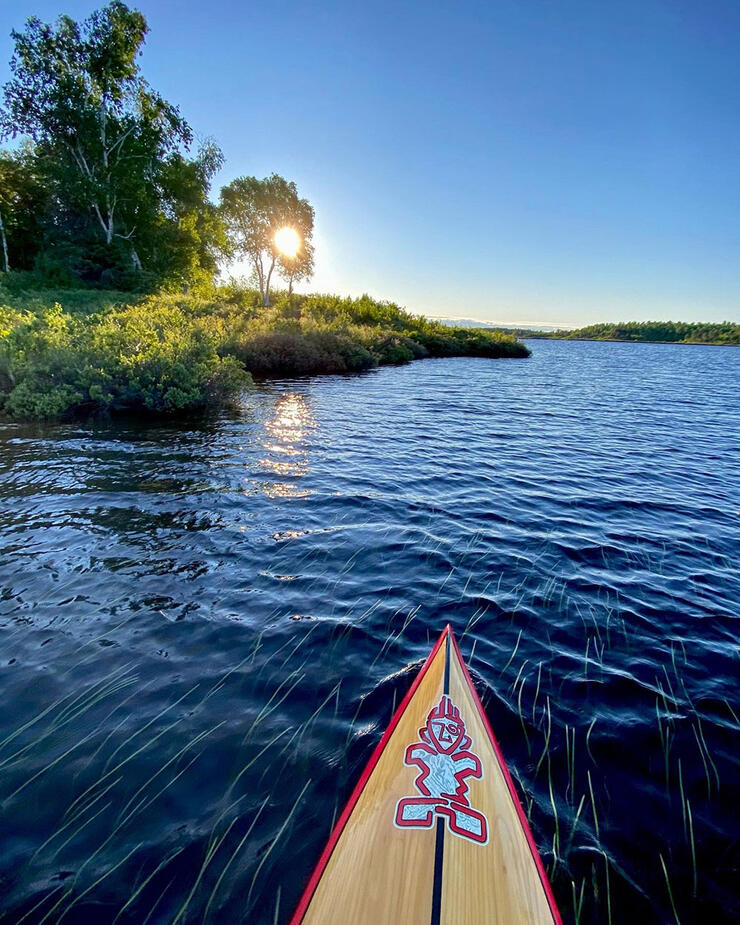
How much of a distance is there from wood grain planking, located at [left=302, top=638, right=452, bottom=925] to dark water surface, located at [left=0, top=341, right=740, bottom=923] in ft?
1.29

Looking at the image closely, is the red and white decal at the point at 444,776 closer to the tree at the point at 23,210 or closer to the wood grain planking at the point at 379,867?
the wood grain planking at the point at 379,867

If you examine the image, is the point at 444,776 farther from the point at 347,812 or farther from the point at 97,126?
the point at 97,126

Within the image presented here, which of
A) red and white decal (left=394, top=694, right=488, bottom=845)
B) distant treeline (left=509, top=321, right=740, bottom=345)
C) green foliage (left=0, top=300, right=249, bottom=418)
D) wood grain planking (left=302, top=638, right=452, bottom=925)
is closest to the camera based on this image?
wood grain planking (left=302, top=638, right=452, bottom=925)

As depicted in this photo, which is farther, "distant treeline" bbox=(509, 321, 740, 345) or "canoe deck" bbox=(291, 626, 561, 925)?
"distant treeline" bbox=(509, 321, 740, 345)

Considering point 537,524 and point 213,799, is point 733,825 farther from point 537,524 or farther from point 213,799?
point 537,524

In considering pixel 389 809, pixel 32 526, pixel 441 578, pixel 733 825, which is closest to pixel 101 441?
pixel 32 526

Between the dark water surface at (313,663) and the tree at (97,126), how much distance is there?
1356 inches

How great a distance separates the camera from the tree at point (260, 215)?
54000mm

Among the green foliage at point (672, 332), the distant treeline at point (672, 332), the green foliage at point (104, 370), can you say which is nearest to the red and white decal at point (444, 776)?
the green foliage at point (104, 370)

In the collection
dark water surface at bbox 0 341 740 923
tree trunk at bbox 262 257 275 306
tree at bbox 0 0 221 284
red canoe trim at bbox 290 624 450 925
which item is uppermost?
tree at bbox 0 0 221 284

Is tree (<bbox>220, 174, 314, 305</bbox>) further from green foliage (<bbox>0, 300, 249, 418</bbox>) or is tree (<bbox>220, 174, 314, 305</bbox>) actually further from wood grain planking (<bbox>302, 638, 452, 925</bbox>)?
wood grain planking (<bbox>302, 638, 452, 925</bbox>)

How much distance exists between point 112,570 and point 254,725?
129 inches

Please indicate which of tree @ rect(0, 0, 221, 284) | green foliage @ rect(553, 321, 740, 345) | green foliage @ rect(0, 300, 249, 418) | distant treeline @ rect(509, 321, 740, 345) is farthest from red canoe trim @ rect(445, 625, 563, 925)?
green foliage @ rect(553, 321, 740, 345)

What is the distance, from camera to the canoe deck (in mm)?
2314
